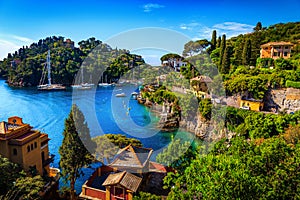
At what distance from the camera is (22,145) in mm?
7461

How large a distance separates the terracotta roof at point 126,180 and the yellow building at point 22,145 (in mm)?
2796

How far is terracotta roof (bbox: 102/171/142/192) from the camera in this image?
22.3ft

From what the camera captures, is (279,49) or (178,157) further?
(279,49)

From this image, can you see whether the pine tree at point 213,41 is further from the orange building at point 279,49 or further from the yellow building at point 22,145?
the yellow building at point 22,145

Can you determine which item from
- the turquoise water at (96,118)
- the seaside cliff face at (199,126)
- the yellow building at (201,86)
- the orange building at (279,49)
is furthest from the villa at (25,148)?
the orange building at (279,49)

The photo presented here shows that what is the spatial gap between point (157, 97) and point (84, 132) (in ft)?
53.0

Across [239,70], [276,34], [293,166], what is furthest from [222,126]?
[276,34]

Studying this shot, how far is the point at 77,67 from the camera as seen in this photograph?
48.0 m

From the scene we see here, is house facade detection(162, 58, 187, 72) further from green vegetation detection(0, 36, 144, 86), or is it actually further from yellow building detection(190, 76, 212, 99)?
green vegetation detection(0, 36, 144, 86)

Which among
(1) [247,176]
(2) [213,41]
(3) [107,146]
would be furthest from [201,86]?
(1) [247,176]

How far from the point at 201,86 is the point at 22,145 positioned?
15655 millimetres

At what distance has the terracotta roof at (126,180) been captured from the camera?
6.80 meters

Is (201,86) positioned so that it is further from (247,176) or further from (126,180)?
(247,176)

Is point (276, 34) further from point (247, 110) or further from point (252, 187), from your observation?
point (252, 187)
